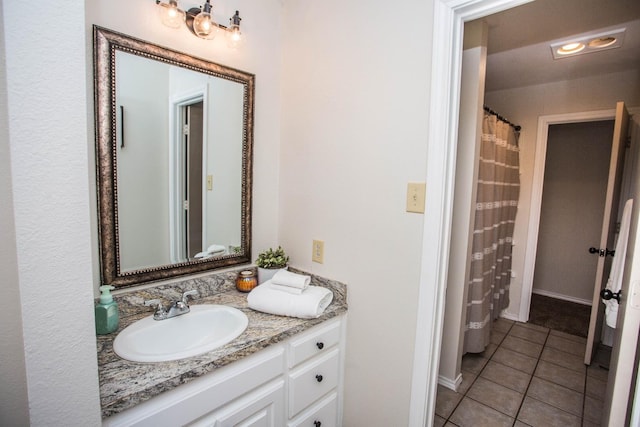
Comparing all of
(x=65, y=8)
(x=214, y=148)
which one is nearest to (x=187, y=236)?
(x=214, y=148)

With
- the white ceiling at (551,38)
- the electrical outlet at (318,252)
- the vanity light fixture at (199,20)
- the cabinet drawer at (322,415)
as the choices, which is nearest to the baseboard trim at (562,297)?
the white ceiling at (551,38)

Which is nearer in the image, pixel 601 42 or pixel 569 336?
pixel 601 42

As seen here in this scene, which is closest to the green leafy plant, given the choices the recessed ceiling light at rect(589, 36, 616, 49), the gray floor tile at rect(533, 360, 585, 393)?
the gray floor tile at rect(533, 360, 585, 393)

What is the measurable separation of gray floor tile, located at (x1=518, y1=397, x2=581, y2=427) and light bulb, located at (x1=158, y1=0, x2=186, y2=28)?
2846 millimetres

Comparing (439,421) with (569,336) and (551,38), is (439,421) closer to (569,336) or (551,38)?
(569,336)

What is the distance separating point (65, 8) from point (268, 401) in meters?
1.32

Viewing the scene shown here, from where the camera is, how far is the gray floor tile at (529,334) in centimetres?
285

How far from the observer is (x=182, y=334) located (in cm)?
128

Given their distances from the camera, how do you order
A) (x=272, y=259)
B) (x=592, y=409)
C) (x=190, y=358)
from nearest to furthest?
(x=190, y=358) < (x=272, y=259) < (x=592, y=409)

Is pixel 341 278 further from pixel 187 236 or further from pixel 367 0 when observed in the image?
pixel 367 0

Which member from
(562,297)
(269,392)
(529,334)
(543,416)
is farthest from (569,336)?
(269,392)

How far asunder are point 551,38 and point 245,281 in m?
2.62

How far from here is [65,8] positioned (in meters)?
0.59

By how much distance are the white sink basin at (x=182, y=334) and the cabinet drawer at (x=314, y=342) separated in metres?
0.24
